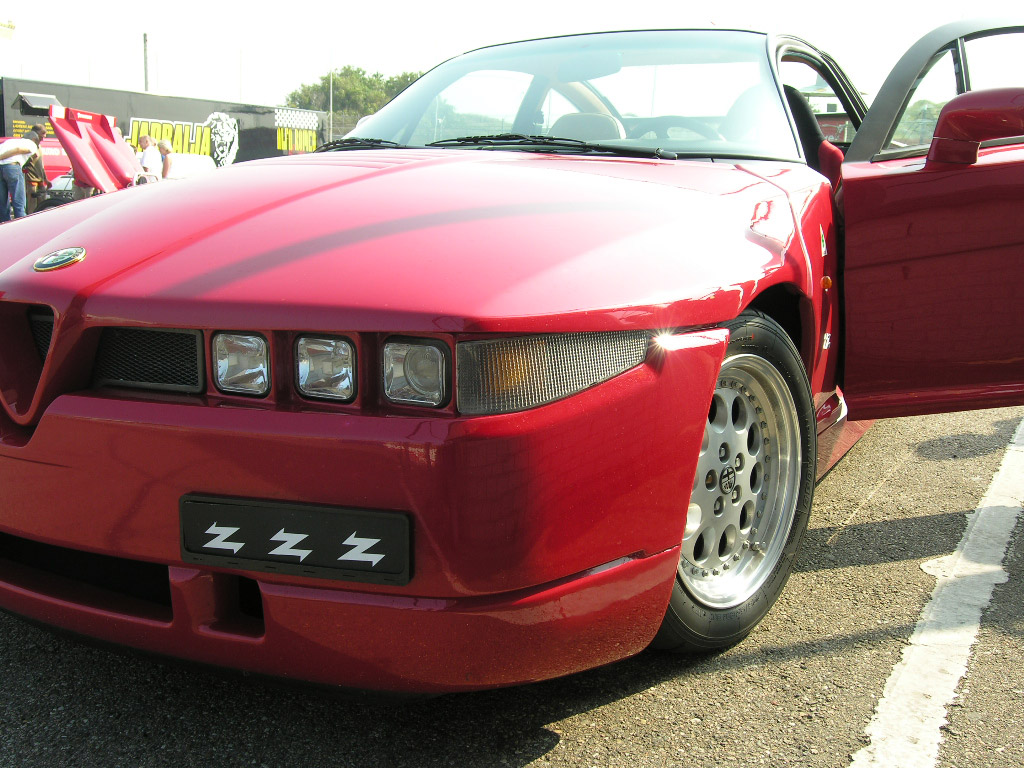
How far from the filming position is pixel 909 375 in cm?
278

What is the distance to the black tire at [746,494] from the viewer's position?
203 centimetres

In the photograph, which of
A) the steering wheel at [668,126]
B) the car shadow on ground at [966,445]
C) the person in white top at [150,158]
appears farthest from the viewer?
the person in white top at [150,158]

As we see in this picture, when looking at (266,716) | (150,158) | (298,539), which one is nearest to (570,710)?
(266,716)

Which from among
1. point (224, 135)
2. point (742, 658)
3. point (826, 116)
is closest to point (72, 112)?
point (826, 116)

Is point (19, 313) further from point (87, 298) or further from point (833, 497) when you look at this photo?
point (833, 497)

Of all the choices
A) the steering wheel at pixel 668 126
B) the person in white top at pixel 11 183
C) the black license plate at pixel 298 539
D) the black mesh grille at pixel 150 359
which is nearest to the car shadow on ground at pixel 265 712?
the black license plate at pixel 298 539

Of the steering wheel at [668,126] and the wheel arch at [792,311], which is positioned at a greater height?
the steering wheel at [668,126]

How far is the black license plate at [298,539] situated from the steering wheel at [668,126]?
5.65 feet

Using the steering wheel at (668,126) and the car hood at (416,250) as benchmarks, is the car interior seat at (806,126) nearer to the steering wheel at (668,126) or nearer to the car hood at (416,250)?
the steering wheel at (668,126)

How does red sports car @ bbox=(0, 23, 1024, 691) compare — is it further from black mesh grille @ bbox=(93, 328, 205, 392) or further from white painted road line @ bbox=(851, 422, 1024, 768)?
white painted road line @ bbox=(851, 422, 1024, 768)

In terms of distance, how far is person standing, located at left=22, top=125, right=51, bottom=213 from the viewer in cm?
1508

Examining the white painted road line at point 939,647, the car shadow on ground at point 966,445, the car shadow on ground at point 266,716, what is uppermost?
the car shadow on ground at point 966,445

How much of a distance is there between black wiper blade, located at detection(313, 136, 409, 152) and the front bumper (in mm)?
1538

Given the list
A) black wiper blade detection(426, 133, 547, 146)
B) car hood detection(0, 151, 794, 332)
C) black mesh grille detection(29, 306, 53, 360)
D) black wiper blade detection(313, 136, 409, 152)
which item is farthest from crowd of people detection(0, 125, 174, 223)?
black mesh grille detection(29, 306, 53, 360)
